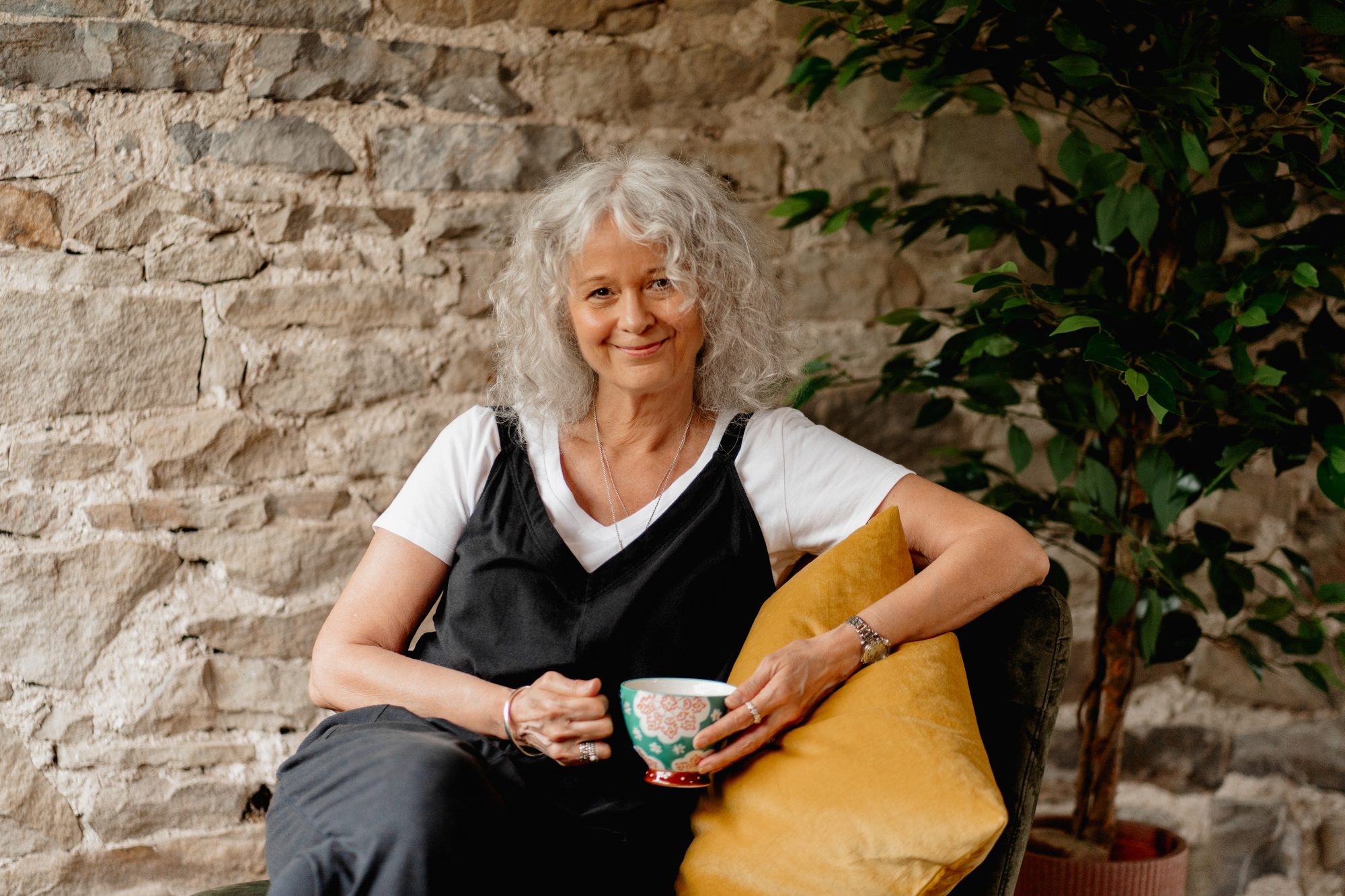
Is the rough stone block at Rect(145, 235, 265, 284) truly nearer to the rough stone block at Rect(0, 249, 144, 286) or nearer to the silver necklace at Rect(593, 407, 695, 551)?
the rough stone block at Rect(0, 249, 144, 286)

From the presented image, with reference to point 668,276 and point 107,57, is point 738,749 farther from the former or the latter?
point 107,57

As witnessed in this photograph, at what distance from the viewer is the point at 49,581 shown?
6.00 ft

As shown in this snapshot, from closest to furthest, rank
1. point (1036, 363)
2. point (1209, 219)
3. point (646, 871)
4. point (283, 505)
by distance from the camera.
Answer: point (646, 871)
point (1209, 219)
point (1036, 363)
point (283, 505)

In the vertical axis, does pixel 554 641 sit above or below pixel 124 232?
below

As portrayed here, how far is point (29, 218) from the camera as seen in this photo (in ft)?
5.88

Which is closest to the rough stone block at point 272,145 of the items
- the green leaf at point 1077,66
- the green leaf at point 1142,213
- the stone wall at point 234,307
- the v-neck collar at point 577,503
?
the stone wall at point 234,307

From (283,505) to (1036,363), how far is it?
4.63 feet

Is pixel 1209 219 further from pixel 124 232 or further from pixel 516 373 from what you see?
pixel 124 232

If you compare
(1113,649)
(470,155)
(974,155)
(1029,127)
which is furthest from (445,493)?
(974,155)

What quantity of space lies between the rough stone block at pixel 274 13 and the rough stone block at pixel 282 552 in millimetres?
922

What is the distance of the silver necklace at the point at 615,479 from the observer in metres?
1.52

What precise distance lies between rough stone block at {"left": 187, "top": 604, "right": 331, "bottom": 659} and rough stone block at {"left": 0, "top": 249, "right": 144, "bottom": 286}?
25.4 inches

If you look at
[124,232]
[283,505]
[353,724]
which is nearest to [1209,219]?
[353,724]

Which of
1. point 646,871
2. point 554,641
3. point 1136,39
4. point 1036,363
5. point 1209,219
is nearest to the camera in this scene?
point 646,871
